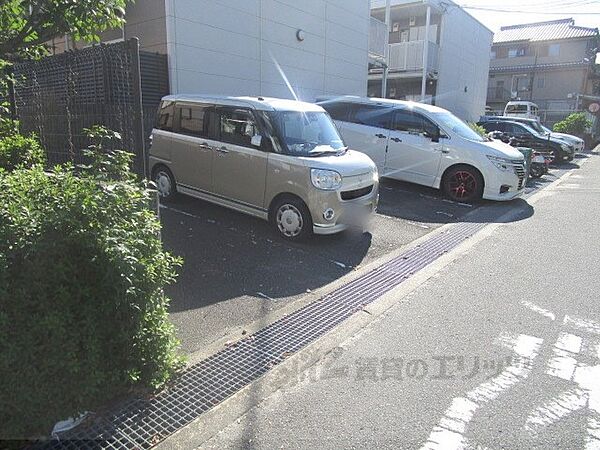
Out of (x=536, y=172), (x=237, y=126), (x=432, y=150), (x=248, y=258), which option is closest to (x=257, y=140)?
(x=237, y=126)

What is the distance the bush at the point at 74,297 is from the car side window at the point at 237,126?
346 cm

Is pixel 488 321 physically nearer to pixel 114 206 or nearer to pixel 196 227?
pixel 114 206

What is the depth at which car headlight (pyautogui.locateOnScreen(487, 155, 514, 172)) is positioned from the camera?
8.84 m

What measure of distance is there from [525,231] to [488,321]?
3.88m

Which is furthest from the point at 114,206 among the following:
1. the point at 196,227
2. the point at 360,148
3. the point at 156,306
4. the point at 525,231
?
the point at 360,148

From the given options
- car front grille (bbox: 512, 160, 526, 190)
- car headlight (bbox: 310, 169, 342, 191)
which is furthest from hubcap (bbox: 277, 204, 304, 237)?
car front grille (bbox: 512, 160, 526, 190)

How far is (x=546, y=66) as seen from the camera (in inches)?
1587

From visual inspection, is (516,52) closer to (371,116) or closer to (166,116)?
(371,116)

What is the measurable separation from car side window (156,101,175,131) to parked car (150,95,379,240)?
51mm

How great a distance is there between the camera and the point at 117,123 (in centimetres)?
790

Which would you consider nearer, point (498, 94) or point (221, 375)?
point (221, 375)

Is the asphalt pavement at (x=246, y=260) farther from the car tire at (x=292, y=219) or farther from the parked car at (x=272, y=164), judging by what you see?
the parked car at (x=272, y=164)

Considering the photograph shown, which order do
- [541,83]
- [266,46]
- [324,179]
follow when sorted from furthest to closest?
1. [541,83]
2. [266,46]
3. [324,179]

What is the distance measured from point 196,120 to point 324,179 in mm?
2462
